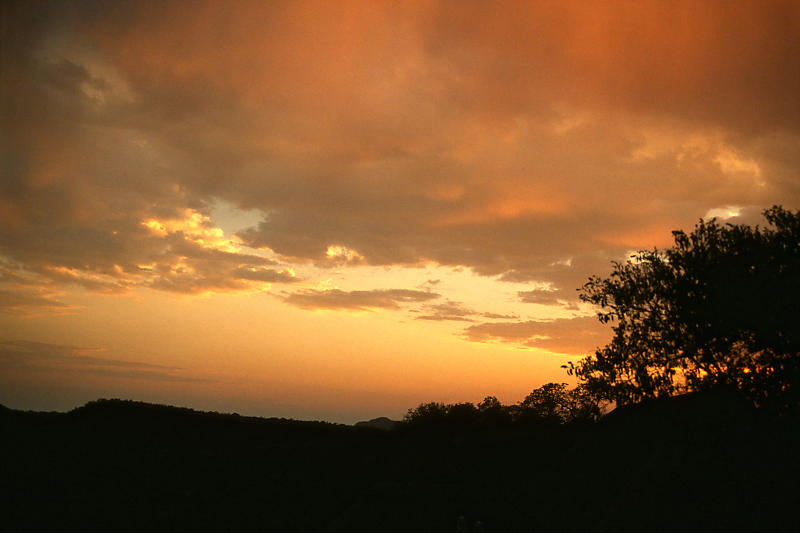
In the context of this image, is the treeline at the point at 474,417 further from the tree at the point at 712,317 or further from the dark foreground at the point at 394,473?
the tree at the point at 712,317

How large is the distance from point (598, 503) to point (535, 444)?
16.8 metres

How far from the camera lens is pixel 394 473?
3788 cm

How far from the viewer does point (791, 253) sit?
2891 cm

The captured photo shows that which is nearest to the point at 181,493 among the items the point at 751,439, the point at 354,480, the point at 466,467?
the point at 354,480

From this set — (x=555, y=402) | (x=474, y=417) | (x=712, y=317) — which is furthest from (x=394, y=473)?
(x=555, y=402)

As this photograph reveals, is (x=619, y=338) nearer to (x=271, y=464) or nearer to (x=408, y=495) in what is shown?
(x=408, y=495)

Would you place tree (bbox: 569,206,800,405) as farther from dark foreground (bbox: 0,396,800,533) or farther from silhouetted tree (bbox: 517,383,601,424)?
silhouetted tree (bbox: 517,383,601,424)

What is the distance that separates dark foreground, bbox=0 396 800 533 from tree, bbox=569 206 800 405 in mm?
2320

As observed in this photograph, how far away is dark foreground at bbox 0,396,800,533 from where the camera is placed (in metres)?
22.8

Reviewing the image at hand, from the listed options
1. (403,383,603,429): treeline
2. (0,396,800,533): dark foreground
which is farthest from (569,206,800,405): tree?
(403,383,603,429): treeline

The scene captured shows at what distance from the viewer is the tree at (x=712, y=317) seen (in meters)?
26.4

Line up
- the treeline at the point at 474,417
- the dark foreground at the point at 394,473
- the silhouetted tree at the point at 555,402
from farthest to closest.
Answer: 1. the silhouetted tree at the point at 555,402
2. the treeline at the point at 474,417
3. the dark foreground at the point at 394,473

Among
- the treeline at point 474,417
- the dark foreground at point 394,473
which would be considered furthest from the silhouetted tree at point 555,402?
the dark foreground at point 394,473

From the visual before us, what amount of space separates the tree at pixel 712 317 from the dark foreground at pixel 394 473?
2.32 meters
